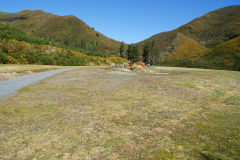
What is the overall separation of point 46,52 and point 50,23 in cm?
14487

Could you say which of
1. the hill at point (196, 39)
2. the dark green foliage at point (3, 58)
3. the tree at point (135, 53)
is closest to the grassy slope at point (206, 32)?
the hill at point (196, 39)

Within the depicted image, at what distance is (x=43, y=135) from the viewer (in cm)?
388

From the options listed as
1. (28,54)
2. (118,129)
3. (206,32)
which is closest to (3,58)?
(28,54)

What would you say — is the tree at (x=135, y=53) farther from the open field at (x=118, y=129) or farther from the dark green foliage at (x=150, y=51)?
the open field at (x=118, y=129)

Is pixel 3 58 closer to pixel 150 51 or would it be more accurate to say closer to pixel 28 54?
pixel 28 54

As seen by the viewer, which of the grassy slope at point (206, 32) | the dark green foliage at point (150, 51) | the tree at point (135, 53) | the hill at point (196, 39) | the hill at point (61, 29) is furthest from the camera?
the hill at point (61, 29)

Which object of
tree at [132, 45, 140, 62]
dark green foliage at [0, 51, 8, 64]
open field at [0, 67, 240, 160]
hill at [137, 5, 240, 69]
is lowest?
open field at [0, 67, 240, 160]

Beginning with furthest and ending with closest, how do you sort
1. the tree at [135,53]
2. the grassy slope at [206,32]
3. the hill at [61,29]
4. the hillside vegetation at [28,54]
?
the hill at [61,29]
the grassy slope at [206,32]
the tree at [135,53]
the hillside vegetation at [28,54]

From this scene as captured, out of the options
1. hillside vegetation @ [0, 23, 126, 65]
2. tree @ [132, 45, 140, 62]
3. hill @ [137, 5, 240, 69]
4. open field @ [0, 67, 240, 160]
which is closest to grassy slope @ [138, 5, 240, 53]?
hill @ [137, 5, 240, 69]

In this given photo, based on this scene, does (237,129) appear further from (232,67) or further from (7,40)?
(232,67)

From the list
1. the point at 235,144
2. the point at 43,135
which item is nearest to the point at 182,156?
the point at 235,144

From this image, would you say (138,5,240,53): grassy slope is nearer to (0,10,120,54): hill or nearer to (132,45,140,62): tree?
(0,10,120,54): hill

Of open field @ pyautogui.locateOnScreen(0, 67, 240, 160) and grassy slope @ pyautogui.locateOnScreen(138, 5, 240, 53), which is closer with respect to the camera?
open field @ pyautogui.locateOnScreen(0, 67, 240, 160)

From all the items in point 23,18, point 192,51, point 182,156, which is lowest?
point 182,156
